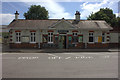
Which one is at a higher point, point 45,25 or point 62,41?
point 45,25

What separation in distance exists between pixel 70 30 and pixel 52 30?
10.0 feet

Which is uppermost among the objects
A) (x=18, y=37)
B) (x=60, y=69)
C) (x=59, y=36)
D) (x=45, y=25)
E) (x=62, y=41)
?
(x=45, y=25)

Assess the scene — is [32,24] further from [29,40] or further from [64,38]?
[64,38]

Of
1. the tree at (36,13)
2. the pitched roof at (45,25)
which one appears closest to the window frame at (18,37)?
the pitched roof at (45,25)

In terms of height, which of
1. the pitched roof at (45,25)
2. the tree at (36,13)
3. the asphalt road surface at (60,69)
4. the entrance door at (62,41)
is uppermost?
the tree at (36,13)

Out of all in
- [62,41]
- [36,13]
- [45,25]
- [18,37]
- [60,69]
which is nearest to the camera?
[60,69]

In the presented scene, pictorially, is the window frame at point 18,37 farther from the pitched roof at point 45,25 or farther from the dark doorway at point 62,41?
the dark doorway at point 62,41

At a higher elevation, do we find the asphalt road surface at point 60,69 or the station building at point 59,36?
the station building at point 59,36

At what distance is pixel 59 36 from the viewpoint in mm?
18844

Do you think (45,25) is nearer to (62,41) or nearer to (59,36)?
(59,36)

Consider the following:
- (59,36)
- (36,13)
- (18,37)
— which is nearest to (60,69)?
(59,36)

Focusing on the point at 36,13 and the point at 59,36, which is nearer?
the point at 59,36

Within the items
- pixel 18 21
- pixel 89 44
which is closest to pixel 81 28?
pixel 89 44

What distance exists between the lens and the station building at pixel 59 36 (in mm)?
18672
